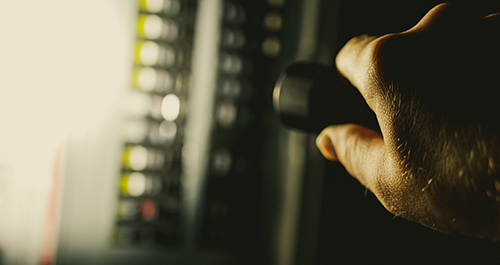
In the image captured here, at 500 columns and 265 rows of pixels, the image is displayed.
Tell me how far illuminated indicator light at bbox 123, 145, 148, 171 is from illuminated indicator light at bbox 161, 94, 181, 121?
11cm

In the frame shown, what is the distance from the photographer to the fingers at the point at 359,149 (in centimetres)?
33

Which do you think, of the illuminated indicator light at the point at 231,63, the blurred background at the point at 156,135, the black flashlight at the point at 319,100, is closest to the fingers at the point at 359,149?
the black flashlight at the point at 319,100

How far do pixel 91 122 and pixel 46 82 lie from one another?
0.47 feet

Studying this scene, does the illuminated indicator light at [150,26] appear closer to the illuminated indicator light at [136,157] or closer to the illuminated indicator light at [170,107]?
the illuminated indicator light at [170,107]

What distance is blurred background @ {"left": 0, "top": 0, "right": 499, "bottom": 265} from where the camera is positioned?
851mm

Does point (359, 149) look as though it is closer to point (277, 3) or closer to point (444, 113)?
point (444, 113)

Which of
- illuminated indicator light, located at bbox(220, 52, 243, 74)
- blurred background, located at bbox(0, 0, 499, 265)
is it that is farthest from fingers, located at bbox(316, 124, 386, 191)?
illuminated indicator light, located at bbox(220, 52, 243, 74)

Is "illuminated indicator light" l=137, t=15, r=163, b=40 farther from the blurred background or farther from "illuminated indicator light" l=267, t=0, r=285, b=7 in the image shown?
"illuminated indicator light" l=267, t=0, r=285, b=7

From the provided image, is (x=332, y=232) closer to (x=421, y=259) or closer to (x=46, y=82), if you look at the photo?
(x=421, y=259)

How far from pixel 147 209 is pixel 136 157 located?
15 centimetres

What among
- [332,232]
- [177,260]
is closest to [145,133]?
[177,260]

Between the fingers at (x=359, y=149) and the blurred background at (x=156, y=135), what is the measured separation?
0.48 meters

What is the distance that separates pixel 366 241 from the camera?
22.1 inches

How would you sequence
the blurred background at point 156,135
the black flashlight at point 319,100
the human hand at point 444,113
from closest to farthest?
the human hand at point 444,113, the black flashlight at point 319,100, the blurred background at point 156,135
